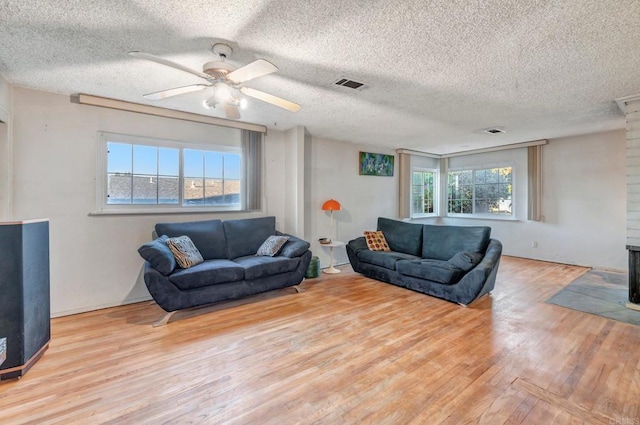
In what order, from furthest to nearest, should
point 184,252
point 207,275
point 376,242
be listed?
1. point 376,242
2. point 184,252
3. point 207,275

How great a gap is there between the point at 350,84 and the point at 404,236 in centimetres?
283

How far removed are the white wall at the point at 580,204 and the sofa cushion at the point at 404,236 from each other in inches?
120

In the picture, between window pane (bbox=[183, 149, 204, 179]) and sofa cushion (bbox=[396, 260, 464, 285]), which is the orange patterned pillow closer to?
sofa cushion (bbox=[396, 260, 464, 285])

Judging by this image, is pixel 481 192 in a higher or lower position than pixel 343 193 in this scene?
higher

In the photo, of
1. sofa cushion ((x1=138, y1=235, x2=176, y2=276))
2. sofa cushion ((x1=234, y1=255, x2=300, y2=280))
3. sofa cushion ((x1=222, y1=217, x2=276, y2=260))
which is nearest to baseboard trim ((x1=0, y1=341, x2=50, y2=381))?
sofa cushion ((x1=138, y1=235, x2=176, y2=276))

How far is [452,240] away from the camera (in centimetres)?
423

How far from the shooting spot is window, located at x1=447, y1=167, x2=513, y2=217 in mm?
6410

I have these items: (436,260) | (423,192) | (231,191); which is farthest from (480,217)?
(231,191)

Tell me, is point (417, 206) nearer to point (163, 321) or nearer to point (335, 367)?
point (335, 367)

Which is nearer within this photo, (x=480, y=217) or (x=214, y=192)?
(x=214, y=192)

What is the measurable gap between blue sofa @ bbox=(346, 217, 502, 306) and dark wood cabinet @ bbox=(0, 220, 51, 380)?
382 centimetres

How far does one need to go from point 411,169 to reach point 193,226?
5.22 metres

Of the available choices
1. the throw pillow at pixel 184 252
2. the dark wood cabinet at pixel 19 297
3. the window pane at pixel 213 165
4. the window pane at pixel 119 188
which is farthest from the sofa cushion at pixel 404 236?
the dark wood cabinet at pixel 19 297

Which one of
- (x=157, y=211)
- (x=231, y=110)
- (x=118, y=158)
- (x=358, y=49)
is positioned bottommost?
(x=157, y=211)
